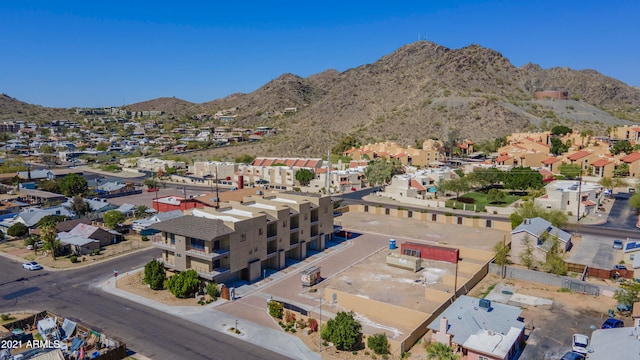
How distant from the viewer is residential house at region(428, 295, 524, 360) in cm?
2764

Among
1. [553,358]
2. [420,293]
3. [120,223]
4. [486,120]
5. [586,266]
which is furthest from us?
[486,120]

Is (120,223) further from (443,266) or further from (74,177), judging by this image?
(443,266)

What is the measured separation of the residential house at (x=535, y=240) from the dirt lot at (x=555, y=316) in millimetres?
5584

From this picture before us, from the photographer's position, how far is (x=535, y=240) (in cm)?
4631

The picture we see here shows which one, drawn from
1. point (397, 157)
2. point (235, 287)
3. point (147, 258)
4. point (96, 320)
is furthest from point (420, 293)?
point (397, 157)

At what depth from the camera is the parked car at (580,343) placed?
2858 cm

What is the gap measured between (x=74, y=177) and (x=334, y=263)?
6320 cm

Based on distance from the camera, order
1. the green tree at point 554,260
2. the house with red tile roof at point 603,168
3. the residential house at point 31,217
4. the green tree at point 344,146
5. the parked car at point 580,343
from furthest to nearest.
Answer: the green tree at point 344,146, the house with red tile roof at point 603,168, the residential house at point 31,217, the green tree at point 554,260, the parked car at point 580,343

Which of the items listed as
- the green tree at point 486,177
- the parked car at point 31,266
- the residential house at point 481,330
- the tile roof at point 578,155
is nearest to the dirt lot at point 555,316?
the residential house at point 481,330

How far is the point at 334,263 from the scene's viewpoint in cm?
4872

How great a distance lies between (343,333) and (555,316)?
59.8ft

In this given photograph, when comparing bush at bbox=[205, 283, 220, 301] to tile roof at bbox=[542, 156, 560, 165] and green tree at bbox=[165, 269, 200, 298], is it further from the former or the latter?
tile roof at bbox=[542, 156, 560, 165]

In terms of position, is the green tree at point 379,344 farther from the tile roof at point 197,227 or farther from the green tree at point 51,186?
the green tree at point 51,186

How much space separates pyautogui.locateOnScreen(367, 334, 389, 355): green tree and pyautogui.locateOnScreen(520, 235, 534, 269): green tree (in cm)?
2401
